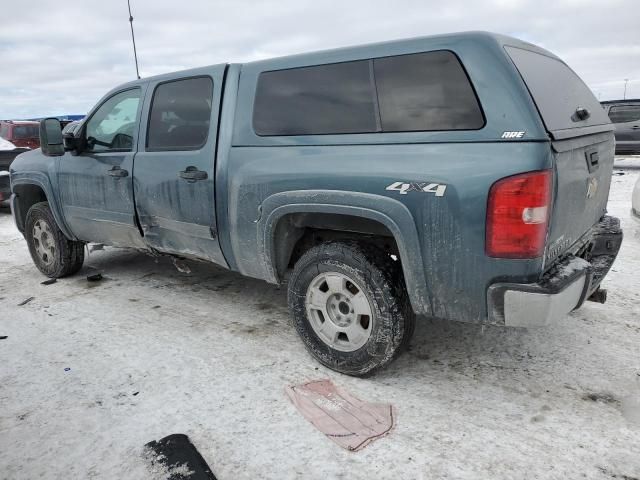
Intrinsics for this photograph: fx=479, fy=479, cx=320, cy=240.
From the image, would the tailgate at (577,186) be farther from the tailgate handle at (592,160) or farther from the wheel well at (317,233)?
the wheel well at (317,233)

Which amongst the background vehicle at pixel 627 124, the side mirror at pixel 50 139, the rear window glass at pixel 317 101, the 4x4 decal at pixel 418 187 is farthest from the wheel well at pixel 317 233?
the background vehicle at pixel 627 124

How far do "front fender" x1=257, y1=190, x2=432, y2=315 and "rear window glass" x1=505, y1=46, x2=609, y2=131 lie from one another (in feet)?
2.68

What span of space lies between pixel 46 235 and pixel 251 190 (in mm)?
3224

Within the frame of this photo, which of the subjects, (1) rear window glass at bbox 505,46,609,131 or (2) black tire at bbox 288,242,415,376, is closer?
(1) rear window glass at bbox 505,46,609,131

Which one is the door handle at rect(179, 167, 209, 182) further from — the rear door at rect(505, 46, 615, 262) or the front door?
the rear door at rect(505, 46, 615, 262)

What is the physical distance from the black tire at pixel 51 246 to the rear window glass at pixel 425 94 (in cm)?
387

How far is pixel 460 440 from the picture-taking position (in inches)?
92.8

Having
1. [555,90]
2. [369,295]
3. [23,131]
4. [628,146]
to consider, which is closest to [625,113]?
[628,146]

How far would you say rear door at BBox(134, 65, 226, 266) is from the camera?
3.42 metres

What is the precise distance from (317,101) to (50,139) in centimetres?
283

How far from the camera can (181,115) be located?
3678mm

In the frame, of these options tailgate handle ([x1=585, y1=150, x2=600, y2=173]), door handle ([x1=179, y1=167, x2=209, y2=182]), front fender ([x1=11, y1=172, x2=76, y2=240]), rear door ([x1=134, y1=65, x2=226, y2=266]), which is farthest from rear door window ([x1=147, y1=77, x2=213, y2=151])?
tailgate handle ([x1=585, y1=150, x2=600, y2=173])

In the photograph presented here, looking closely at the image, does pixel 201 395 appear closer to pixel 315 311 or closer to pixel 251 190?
pixel 315 311

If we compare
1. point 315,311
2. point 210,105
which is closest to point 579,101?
point 315,311
